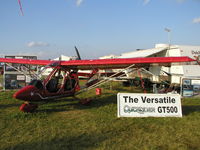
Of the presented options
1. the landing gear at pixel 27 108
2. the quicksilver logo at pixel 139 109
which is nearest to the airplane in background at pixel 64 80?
the landing gear at pixel 27 108

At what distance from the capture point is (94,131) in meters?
4.83

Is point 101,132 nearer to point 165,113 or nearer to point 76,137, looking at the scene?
point 76,137

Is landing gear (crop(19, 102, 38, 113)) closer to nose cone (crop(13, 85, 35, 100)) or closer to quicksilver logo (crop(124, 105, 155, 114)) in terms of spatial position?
nose cone (crop(13, 85, 35, 100))

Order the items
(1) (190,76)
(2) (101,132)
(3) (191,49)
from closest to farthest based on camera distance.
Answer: (2) (101,132)
(1) (190,76)
(3) (191,49)

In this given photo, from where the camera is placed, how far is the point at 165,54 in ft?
40.2

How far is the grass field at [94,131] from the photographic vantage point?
3.96 meters

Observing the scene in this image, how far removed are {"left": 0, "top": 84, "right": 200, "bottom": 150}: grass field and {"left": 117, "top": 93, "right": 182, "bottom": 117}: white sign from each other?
0.28 meters

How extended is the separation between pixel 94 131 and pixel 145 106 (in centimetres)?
236

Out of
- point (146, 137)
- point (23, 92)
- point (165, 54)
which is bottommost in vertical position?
point (146, 137)

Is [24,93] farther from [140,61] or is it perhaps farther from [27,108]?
[140,61]

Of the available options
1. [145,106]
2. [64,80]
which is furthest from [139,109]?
[64,80]

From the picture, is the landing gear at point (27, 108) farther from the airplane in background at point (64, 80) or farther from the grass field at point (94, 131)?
the grass field at point (94, 131)

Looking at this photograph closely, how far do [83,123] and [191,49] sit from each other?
373 inches

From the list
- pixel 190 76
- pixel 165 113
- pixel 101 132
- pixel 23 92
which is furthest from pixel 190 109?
pixel 23 92
